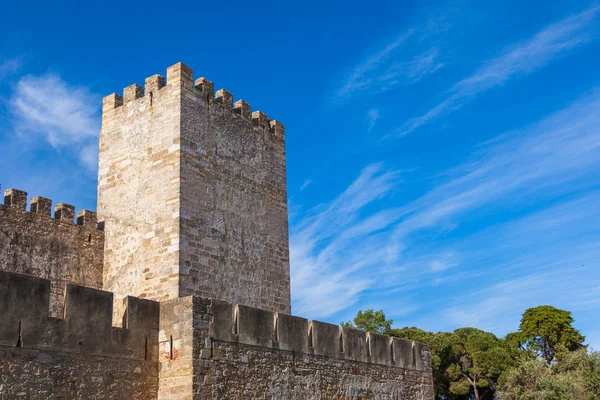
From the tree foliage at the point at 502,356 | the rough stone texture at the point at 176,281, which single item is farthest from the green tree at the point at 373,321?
the rough stone texture at the point at 176,281

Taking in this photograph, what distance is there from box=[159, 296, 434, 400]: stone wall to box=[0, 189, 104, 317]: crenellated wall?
4924 mm

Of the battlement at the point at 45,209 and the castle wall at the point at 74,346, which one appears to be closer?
the castle wall at the point at 74,346

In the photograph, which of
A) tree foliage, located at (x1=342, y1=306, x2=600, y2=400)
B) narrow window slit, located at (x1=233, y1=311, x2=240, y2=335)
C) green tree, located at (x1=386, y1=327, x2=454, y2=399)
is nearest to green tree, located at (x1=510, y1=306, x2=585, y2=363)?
tree foliage, located at (x1=342, y1=306, x2=600, y2=400)

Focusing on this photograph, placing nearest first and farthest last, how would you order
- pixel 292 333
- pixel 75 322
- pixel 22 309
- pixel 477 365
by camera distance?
pixel 22 309, pixel 75 322, pixel 292 333, pixel 477 365

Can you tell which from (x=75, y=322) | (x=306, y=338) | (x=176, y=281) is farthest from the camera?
(x=176, y=281)

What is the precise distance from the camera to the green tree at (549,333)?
40.1 m

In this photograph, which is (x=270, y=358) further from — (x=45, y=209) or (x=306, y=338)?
(x=45, y=209)

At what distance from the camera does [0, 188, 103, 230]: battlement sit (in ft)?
47.4

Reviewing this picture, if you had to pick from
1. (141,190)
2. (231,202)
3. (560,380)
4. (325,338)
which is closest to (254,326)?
(325,338)

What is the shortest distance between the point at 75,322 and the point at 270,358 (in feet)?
11.7

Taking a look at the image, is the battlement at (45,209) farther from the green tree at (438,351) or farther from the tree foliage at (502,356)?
the green tree at (438,351)

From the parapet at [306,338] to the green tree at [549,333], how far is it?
2658cm

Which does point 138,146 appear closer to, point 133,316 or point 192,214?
point 192,214

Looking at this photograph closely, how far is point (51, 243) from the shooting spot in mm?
14969
